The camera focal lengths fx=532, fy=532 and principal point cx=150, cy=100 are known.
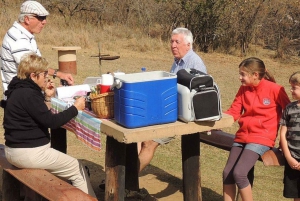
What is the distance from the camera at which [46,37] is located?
16.2m

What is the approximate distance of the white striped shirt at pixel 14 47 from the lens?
14.9 ft

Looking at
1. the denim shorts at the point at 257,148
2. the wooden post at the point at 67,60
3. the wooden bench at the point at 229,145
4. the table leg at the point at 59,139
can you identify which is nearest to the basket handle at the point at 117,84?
the denim shorts at the point at 257,148

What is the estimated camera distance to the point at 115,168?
12.1 ft

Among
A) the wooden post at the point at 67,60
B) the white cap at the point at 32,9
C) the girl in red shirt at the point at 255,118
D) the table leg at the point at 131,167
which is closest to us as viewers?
the girl in red shirt at the point at 255,118

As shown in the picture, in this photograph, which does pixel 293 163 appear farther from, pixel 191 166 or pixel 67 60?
pixel 67 60

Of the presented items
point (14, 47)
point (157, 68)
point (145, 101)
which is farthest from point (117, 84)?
point (157, 68)

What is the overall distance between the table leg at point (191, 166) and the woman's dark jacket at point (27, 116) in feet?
3.12

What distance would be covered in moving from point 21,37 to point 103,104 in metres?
1.37

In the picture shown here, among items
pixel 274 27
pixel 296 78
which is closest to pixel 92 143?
pixel 296 78

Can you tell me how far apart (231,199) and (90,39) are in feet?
42.4

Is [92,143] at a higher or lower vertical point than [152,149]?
higher

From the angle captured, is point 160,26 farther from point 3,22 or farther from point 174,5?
point 3,22

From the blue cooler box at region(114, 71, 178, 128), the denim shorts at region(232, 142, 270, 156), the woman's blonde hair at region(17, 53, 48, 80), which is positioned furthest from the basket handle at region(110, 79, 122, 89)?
the denim shorts at region(232, 142, 270, 156)

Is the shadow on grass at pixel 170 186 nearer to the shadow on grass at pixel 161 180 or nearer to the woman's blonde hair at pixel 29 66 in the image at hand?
the shadow on grass at pixel 161 180
